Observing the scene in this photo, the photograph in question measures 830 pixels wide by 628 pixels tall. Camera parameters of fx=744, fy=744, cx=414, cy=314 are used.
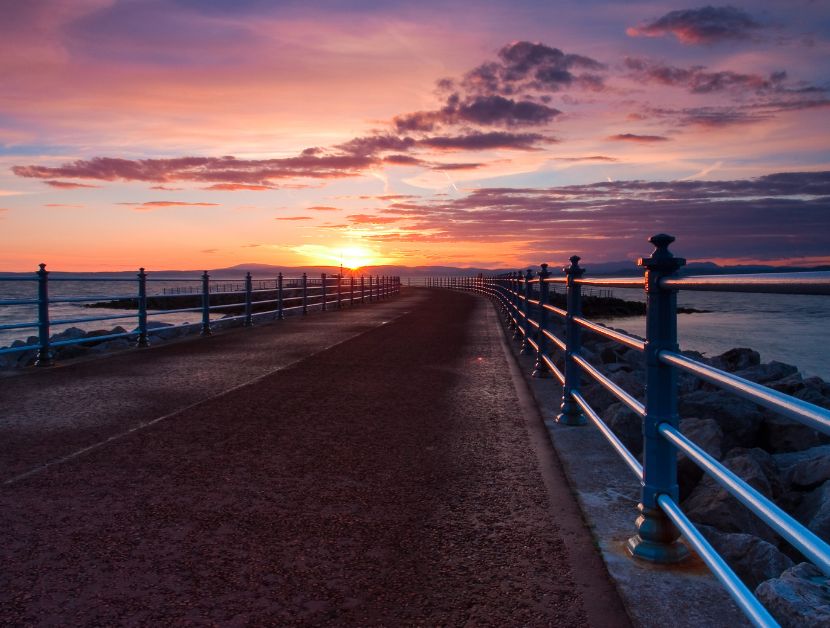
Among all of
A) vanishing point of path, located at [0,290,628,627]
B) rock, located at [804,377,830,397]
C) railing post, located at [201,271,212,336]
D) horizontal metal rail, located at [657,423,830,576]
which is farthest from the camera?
railing post, located at [201,271,212,336]

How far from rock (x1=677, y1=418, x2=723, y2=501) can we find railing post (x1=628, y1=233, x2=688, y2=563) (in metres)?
1.64

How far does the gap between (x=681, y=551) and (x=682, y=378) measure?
9504 mm

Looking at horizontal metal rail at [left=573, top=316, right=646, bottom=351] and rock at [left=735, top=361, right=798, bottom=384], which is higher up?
horizontal metal rail at [left=573, top=316, right=646, bottom=351]

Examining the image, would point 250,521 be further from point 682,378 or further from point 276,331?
point 276,331

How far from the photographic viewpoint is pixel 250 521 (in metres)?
4.30

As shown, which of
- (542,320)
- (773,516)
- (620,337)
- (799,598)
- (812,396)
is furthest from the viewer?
(812,396)

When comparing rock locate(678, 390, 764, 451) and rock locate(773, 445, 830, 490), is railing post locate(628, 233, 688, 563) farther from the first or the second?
rock locate(678, 390, 764, 451)

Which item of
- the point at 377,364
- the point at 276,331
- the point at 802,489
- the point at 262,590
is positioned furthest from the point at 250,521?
the point at 276,331

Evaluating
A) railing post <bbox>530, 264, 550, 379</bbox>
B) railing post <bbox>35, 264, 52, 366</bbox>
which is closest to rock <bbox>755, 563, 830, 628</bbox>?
railing post <bbox>530, 264, 550, 379</bbox>

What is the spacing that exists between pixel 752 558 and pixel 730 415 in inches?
239

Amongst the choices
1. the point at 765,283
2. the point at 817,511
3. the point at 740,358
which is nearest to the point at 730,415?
the point at 817,511

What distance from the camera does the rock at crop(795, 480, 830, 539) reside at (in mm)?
5109

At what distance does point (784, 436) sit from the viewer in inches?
374

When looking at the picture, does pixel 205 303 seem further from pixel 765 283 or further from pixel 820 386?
pixel 765 283
